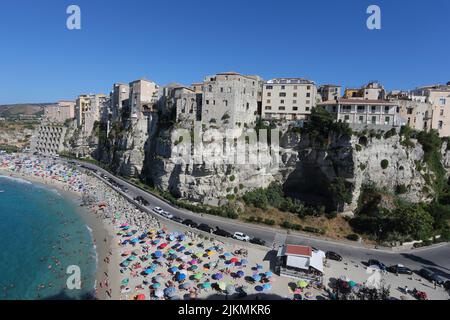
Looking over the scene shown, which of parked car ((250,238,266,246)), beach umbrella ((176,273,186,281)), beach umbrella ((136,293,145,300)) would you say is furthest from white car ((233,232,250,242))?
beach umbrella ((136,293,145,300))

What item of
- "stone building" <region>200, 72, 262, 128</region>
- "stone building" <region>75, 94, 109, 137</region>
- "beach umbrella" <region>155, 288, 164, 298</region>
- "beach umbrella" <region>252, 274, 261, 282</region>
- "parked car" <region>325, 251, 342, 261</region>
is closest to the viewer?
"beach umbrella" <region>155, 288, 164, 298</region>

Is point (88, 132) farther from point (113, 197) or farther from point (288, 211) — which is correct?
point (288, 211)

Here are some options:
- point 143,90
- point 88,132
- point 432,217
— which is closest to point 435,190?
point 432,217

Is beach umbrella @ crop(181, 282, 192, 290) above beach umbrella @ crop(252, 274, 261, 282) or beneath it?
beneath

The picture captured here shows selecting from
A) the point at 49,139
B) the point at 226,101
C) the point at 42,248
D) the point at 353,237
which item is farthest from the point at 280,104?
the point at 49,139

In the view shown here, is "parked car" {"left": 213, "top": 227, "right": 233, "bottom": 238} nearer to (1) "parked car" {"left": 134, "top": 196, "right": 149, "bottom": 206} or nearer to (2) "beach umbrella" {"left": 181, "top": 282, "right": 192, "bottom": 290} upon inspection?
(2) "beach umbrella" {"left": 181, "top": 282, "right": 192, "bottom": 290}

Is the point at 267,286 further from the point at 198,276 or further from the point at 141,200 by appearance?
the point at 141,200
